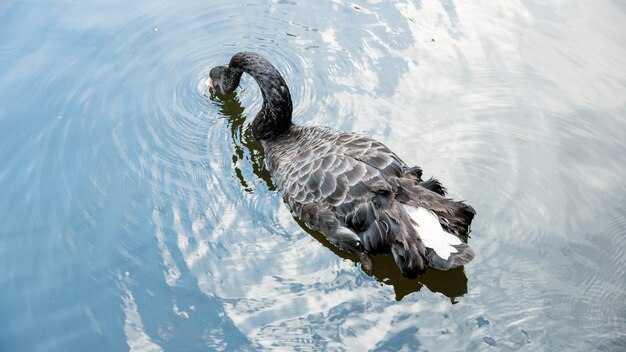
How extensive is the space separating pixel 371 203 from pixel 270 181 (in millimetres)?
1237

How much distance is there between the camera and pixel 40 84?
609cm

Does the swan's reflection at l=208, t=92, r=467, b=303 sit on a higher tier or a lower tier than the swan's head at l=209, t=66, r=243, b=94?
lower

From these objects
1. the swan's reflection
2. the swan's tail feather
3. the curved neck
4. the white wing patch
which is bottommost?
the swan's reflection

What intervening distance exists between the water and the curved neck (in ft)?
0.87

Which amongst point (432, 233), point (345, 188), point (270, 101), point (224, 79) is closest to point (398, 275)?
point (432, 233)

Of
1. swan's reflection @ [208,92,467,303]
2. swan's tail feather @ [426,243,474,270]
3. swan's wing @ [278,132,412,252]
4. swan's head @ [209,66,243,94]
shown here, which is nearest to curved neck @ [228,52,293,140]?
swan's head @ [209,66,243,94]

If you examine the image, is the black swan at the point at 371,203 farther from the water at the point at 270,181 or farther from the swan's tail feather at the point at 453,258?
the water at the point at 270,181

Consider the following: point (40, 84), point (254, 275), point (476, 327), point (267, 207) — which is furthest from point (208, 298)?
point (40, 84)

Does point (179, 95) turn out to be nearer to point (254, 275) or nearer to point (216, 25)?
point (216, 25)

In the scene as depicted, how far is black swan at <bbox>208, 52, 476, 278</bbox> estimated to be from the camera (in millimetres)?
3979

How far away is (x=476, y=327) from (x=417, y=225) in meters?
0.75

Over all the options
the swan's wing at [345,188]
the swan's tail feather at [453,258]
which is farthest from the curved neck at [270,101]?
the swan's tail feather at [453,258]

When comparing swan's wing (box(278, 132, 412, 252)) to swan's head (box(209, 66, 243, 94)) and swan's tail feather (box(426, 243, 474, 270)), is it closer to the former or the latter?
swan's tail feather (box(426, 243, 474, 270))

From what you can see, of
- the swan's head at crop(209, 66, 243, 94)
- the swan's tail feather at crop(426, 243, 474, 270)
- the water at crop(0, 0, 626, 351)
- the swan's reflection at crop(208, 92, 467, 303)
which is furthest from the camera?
the swan's head at crop(209, 66, 243, 94)
